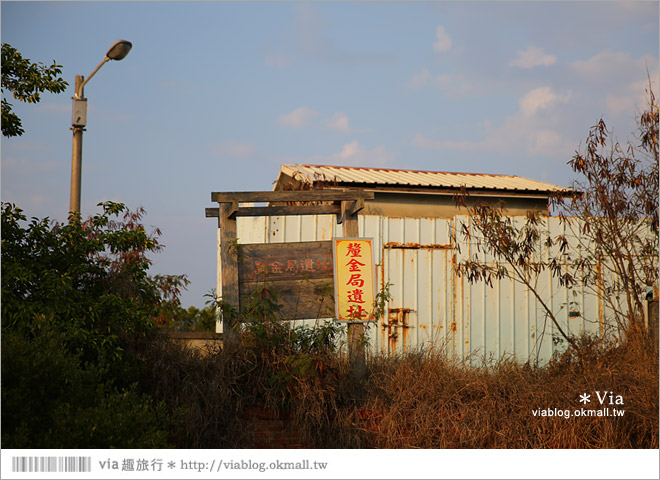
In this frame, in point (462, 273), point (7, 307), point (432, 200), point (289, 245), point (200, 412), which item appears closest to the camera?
point (7, 307)

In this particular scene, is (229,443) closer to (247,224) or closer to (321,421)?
(321,421)

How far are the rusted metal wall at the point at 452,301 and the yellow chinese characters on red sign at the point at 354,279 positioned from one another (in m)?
2.04

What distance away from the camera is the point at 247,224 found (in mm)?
10570

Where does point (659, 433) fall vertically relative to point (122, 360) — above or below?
below

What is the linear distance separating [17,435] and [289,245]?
3.51m

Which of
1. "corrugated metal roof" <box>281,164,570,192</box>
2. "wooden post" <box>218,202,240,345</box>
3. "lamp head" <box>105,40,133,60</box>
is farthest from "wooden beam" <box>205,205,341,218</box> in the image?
"corrugated metal roof" <box>281,164,570,192</box>

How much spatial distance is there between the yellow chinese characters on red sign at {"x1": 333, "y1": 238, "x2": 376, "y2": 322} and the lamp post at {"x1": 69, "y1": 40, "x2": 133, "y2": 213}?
3137 millimetres

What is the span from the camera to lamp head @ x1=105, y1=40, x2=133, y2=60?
7840 mm

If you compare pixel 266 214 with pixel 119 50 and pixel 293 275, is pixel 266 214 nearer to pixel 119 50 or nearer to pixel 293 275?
pixel 293 275

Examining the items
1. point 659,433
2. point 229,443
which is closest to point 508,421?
point 659,433

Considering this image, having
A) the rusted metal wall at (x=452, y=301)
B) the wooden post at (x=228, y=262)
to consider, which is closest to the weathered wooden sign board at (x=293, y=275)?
the wooden post at (x=228, y=262)

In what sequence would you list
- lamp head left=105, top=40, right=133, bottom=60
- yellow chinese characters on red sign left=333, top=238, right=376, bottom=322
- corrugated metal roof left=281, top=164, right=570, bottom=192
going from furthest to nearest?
1. corrugated metal roof left=281, top=164, right=570, bottom=192
2. lamp head left=105, top=40, right=133, bottom=60
3. yellow chinese characters on red sign left=333, top=238, right=376, bottom=322

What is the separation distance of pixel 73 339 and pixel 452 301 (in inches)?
209

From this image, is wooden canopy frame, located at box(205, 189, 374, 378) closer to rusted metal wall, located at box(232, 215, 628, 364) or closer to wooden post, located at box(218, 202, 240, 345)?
wooden post, located at box(218, 202, 240, 345)
